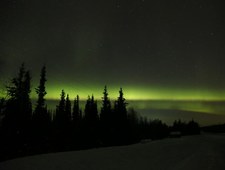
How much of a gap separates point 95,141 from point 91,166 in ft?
115

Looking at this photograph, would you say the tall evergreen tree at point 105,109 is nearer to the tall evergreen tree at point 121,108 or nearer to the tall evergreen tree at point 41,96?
the tall evergreen tree at point 121,108

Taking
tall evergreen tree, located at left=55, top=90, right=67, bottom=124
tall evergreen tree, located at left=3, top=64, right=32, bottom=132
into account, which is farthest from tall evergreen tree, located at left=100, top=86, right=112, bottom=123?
tall evergreen tree, located at left=3, top=64, right=32, bottom=132

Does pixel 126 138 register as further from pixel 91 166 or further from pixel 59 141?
pixel 91 166

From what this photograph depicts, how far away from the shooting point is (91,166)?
43.1 ft

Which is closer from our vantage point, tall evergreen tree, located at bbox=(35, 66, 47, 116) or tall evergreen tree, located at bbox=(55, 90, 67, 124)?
tall evergreen tree, located at bbox=(35, 66, 47, 116)

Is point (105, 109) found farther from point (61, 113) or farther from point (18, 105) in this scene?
point (18, 105)

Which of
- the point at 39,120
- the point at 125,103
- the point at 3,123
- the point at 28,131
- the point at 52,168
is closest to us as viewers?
the point at 52,168

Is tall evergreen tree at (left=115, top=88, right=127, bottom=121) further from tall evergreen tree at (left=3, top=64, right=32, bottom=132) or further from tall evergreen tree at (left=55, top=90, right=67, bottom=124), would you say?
tall evergreen tree at (left=3, top=64, right=32, bottom=132)

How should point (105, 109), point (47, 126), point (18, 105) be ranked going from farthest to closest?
point (105, 109) < point (47, 126) < point (18, 105)

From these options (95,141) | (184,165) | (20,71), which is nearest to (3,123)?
(20,71)

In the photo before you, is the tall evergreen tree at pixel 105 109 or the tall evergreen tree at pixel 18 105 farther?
the tall evergreen tree at pixel 105 109

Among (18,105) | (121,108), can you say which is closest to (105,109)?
(121,108)

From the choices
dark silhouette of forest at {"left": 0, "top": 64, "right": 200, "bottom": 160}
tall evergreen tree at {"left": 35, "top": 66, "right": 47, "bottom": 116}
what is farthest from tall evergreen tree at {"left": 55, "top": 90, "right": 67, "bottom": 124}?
tall evergreen tree at {"left": 35, "top": 66, "right": 47, "bottom": 116}

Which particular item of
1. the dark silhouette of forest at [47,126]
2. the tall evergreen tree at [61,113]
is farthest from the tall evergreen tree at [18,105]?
the tall evergreen tree at [61,113]
